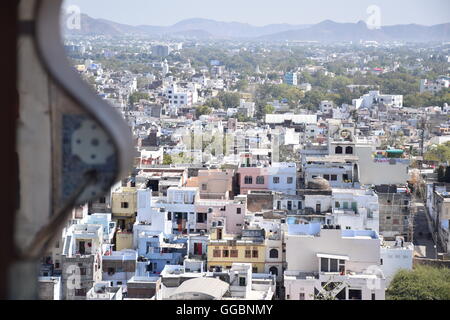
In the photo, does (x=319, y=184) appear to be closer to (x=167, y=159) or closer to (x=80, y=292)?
(x=167, y=159)

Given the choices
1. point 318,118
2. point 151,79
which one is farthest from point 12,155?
point 151,79

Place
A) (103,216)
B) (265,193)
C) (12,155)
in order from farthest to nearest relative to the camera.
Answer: (265,193) < (103,216) < (12,155)

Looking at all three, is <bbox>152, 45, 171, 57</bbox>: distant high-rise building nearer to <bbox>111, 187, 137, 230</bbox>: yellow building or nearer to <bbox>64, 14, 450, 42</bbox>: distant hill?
<bbox>64, 14, 450, 42</bbox>: distant hill

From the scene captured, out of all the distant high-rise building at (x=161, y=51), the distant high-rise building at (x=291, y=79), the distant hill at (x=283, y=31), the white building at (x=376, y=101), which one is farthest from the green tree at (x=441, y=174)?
the distant hill at (x=283, y=31)

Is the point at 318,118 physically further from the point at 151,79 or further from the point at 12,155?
the point at 12,155

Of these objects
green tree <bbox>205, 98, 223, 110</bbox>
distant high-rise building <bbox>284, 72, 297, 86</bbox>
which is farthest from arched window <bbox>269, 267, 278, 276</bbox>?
distant high-rise building <bbox>284, 72, 297, 86</bbox>

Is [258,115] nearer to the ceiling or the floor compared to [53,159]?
nearer to the floor
